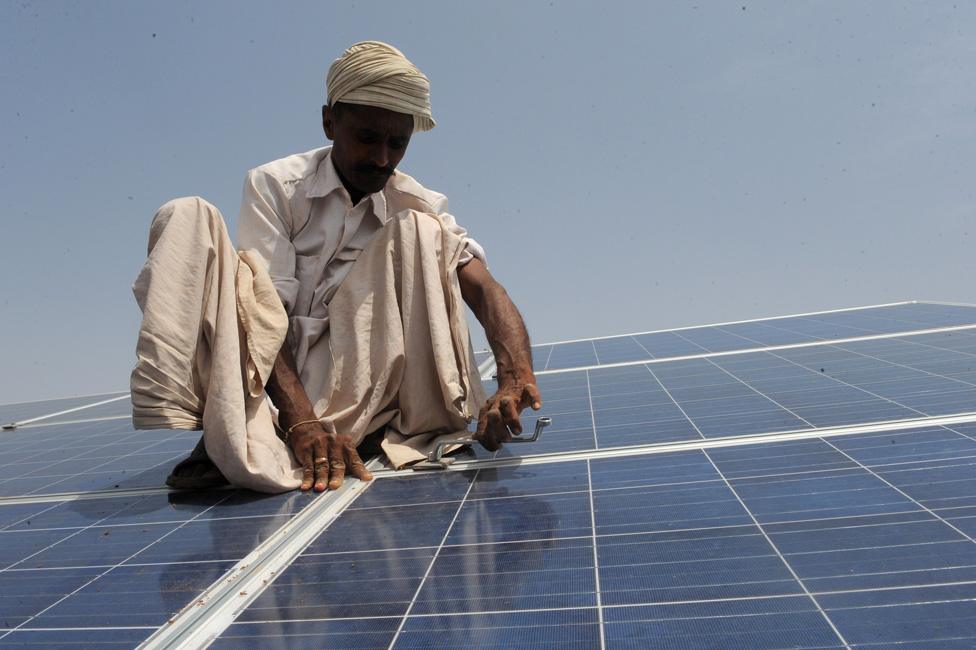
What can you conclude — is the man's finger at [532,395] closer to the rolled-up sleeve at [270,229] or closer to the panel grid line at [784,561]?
the panel grid line at [784,561]

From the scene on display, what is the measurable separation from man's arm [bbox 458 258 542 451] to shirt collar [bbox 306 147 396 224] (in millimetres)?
546

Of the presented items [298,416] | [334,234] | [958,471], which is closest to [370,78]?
[334,234]

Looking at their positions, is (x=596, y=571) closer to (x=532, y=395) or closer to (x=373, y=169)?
(x=532, y=395)

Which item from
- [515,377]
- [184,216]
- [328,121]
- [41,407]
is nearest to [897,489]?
[515,377]

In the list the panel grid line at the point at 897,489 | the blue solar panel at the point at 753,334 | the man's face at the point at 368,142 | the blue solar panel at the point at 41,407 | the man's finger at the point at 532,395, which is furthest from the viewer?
the blue solar panel at the point at 41,407

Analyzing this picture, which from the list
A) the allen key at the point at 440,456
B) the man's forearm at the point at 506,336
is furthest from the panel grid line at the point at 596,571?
the man's forearm at the point at 506,336

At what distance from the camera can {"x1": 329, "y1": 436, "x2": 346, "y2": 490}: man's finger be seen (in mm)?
3152

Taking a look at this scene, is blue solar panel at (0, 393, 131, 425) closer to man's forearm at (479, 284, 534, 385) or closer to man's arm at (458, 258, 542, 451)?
man's arm at (458, 258, 542, 451)

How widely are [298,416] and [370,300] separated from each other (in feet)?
2.34

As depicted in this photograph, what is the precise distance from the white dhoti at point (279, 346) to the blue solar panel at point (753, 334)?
3.01 metres

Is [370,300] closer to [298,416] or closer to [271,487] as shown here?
[298,416]

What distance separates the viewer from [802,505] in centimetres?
231

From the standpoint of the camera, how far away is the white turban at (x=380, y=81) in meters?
3.68

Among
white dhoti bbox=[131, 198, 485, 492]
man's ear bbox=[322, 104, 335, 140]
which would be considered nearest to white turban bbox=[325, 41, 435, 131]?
man's ear bbox=[322, 104, 335, 140]
